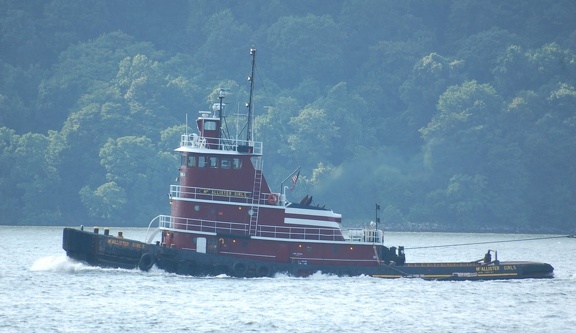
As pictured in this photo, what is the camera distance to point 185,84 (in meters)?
163

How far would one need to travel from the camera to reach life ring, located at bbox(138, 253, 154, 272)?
68.8m

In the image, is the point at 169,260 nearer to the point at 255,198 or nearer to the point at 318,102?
the point at 255,198

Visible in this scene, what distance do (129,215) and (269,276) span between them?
253ft

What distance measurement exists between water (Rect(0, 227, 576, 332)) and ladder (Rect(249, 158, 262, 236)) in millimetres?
2645

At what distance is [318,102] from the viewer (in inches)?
6398

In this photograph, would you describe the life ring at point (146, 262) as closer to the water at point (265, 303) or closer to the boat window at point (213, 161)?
the water at point (265, 303)

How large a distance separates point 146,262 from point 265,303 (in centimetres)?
885

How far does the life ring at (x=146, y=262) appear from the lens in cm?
6878

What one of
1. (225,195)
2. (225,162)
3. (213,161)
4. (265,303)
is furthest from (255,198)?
(265,303)

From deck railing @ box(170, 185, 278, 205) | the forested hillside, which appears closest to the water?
deck railing @ box(170, 185, 278, 205)

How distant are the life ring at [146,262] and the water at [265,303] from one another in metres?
0.46

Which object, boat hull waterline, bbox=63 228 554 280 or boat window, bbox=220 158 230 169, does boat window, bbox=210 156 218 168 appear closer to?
boat window, bbox=220 158 230 169

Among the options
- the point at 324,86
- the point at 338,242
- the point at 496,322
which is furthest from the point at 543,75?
the point at 496,322

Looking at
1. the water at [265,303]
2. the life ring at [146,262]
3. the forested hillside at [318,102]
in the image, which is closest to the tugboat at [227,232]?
the life ring at [146,262]
